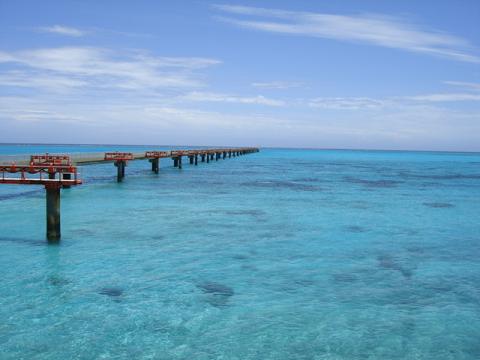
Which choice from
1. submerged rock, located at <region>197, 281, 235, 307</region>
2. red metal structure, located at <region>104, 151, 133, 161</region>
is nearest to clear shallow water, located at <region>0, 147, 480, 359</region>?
submerged rock, located at <region>197, 281, 235, 307</region>

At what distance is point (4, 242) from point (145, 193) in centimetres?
2028

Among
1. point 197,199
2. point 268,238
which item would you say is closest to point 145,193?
point 197,199

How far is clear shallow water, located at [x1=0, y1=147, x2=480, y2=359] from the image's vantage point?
1121 cm

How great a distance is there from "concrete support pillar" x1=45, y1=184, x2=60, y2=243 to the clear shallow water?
0.51 m

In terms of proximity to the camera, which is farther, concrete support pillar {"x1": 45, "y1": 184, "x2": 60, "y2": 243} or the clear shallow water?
concrete support pillar {"x1": 45, "y1": 184, "x2": 60, "y2": 243}

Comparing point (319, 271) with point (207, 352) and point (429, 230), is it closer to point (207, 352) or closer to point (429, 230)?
point (207, 352)

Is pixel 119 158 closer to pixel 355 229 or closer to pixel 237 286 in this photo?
pixel 355 229

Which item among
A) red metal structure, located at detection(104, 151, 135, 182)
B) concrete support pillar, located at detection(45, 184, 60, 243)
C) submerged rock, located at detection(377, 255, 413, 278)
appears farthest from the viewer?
red metal structure, located at detection(104, 151, 135, 182)

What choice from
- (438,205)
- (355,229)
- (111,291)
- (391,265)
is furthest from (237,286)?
(438,205)

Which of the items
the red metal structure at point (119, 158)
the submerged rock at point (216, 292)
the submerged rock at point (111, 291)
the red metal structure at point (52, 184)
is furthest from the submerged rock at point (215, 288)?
the red metal structure at point (119, 158)

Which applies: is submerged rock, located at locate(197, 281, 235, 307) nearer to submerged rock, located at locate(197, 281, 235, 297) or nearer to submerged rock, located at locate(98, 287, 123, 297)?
submerged rock, located at locate(197, 281, 235, 297)

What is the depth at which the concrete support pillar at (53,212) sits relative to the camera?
65.0 ft

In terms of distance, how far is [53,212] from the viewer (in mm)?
20094

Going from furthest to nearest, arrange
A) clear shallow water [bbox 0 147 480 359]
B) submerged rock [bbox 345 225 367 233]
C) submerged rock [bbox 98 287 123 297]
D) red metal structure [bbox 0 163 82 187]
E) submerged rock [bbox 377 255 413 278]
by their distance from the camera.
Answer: submerged rock [bbox 345 225 367 233] < red metal structure [bbox 0 163 82 187] < submerged rock [bbox 377 255 413 278] < submerged rock [bbox 98 287 123 297] < clear shallow water [bbox 0 147 480 359]
